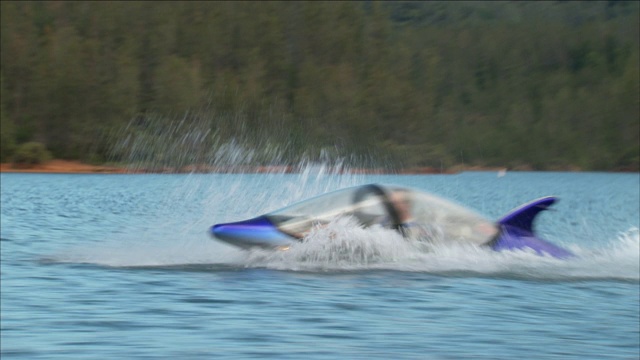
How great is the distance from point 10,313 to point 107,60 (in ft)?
291

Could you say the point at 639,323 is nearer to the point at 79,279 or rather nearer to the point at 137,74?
the point at 79,279

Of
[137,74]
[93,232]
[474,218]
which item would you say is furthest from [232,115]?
[474,218]

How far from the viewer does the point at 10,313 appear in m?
10.3

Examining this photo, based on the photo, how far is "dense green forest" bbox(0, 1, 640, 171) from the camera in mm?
86438

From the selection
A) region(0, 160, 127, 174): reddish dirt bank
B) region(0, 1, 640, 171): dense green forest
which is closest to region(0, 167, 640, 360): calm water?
region(0, 1, 640, 171): dense green forest

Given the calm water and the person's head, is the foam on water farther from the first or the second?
the person's head

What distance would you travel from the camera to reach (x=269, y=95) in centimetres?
10725

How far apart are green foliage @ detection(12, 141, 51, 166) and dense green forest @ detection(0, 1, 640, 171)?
185 centimetres

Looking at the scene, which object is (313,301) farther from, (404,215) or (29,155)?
(29,155)

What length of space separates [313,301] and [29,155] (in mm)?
66375

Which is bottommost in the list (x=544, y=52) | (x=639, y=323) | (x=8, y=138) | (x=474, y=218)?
(x=639, y=323)

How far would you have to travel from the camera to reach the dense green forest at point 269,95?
86438mm

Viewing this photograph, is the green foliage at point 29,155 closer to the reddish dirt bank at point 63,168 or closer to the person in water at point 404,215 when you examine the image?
the reddish dirt bank at point 63,168

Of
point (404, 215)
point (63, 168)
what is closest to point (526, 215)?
point (404, 215)
